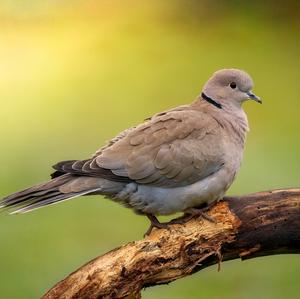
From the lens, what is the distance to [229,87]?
208 inches

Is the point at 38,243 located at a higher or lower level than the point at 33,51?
lower

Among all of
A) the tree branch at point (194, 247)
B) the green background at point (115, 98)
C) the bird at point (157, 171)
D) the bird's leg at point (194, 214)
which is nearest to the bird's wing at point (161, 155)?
the bird at point (157, 171)

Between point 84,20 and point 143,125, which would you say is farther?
point 84,20

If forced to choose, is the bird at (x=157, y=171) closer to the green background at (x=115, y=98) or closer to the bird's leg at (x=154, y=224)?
the bird's leg at (x=154, y=224)

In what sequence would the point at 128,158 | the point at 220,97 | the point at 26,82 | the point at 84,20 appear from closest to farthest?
the point at 128,158
the point at 220,97
the point at 26,82
the point at 84,20

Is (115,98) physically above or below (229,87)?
below

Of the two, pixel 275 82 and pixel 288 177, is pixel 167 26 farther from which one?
pixel 288 177

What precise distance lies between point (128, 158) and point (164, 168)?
0.17 metres

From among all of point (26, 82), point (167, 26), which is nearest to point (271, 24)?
point (167, 26)

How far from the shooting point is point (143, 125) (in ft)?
16.2

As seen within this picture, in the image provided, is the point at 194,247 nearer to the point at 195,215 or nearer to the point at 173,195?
the point at 195,215

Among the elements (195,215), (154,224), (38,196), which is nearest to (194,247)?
(195,215)

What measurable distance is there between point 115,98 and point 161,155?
5.23m

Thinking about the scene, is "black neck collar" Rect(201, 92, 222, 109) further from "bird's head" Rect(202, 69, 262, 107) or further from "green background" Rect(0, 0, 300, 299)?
"green background" Rect(0, 0, 300, 299)
